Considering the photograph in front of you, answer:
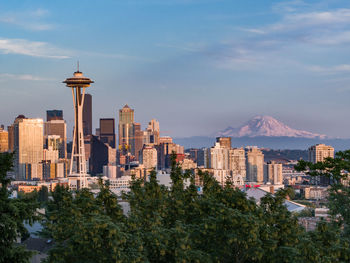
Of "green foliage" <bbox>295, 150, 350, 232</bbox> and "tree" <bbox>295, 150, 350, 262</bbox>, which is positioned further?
"green foliage" <bbox>295, 150, 350, 232</bbox>

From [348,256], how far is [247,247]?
4.01m

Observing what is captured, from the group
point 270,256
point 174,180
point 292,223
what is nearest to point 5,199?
point 270,256

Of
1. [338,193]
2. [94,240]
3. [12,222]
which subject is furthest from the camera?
[338,193]

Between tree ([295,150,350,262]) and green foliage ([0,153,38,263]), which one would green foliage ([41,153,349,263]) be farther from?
green foliage ([0,153,38,263])

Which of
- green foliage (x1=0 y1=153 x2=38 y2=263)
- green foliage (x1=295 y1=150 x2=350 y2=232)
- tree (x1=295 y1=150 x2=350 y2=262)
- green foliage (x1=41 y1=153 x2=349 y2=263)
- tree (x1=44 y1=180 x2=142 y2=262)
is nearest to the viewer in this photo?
green foliage (x1=0 y1=153 x2=38 y2=263)

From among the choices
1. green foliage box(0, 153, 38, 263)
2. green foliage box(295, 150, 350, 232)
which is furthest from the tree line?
green foliage box(295, 150, 350, 232)

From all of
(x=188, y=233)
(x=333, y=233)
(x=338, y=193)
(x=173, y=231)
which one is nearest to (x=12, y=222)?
(x=173, y=231)

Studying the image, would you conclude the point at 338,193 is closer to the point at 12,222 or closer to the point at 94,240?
the point at 94,240

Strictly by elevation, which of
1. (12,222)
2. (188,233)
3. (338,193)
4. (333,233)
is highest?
(12,222)

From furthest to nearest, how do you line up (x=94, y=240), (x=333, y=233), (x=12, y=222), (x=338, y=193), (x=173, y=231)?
(x=338, y=193) < (x=333, y=233) < (x=173, y=231) < (x=94, y=240) < (x=12, y=222)

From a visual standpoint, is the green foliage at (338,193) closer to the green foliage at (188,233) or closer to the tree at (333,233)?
the tree at (333,233)

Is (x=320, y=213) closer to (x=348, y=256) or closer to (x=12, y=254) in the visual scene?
(x=348, y=256)

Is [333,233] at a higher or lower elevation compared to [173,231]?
lower

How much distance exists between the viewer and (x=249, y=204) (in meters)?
28.4
